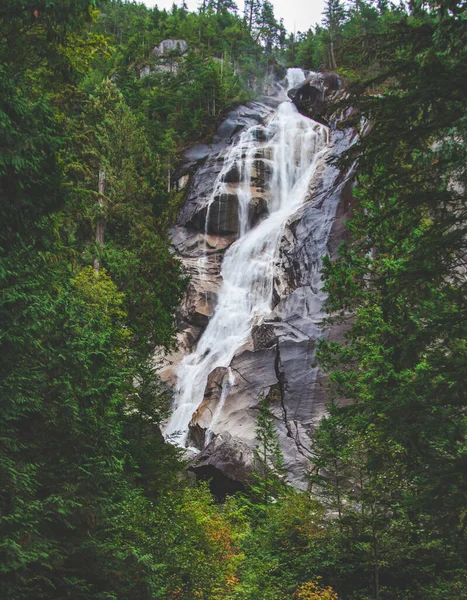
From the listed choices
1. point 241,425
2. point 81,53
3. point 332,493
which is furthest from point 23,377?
point 241,425

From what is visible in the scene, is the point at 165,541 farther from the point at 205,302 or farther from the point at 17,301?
the point at 205,302

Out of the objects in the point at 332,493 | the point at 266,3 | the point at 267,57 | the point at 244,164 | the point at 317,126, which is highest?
the point at 266,3

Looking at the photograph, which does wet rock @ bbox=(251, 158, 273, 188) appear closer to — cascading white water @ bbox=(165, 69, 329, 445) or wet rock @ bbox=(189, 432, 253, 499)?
cascading white water @ bbox=(165, 69, 329, 445)

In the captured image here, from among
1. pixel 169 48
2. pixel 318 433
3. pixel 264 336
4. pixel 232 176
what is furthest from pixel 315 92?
pixel 318 433

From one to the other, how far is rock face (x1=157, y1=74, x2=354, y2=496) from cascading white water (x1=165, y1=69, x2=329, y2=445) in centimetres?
13

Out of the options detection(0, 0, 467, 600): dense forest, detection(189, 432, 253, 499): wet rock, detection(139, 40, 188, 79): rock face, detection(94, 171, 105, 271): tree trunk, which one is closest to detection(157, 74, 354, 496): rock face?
detection(189, 432, 253, 499): wet rock

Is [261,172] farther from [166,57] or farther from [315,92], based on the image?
[166,57]

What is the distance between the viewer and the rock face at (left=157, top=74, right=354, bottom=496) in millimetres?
20375

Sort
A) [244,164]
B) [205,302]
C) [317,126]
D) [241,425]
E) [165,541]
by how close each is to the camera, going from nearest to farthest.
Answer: [165,541], [241,425], [205,302], [244,164], [317,126]

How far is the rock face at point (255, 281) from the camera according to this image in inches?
802

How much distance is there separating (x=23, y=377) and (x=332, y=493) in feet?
22.6

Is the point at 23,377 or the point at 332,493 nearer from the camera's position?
the point at 23,377

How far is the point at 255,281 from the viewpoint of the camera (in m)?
31.4

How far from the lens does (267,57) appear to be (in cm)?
6962
